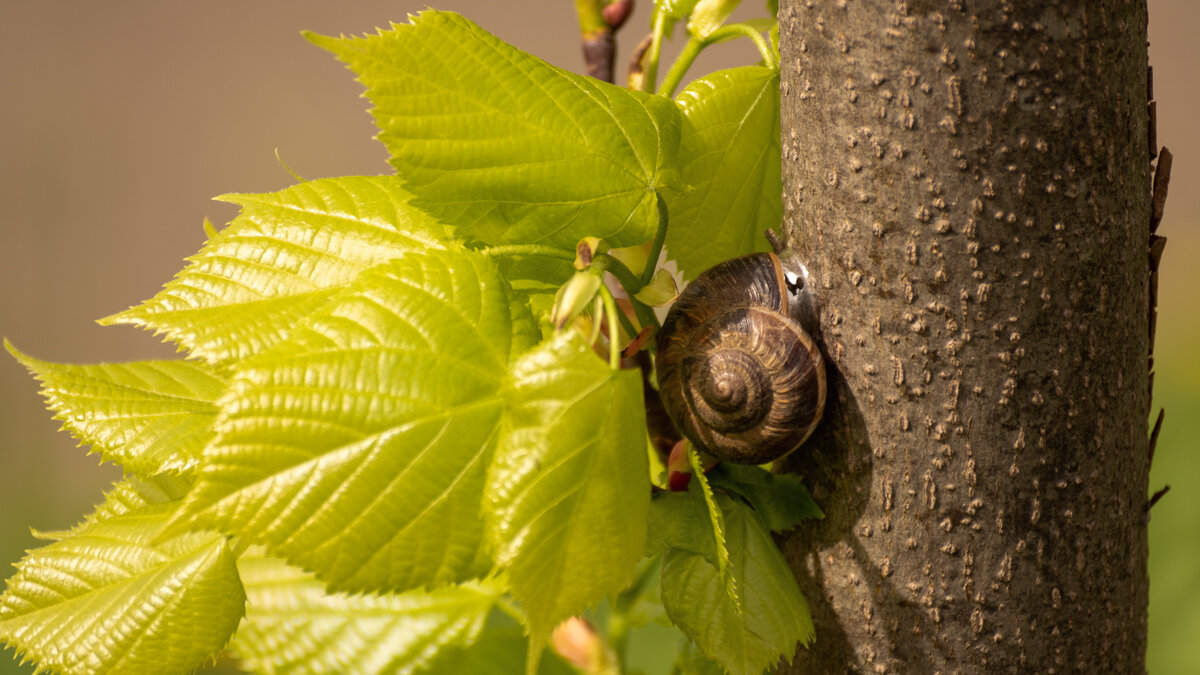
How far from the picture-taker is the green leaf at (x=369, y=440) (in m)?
0.28

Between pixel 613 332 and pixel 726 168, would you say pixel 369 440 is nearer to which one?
pixel 613 332

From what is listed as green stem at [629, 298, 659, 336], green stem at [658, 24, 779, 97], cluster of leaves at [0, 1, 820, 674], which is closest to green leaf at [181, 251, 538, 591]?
cluster of leaves at [0, 1, 820, 674]

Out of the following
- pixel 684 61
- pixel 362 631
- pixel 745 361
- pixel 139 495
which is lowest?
pixel 362 631

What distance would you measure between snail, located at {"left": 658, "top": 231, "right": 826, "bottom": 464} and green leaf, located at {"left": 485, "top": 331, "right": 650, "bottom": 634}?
2.3 inches

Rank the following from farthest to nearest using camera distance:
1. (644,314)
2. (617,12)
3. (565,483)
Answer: (617,12) < (644,314) < (565,483)

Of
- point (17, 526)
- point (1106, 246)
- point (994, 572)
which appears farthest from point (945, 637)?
point (17, 526)

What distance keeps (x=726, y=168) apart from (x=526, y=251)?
0.42ft

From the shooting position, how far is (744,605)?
1.18 feet

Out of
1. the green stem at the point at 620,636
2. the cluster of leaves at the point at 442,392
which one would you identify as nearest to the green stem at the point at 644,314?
the cluster of leaves at the point at 442,392

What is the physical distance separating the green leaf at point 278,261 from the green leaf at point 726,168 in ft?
0.44

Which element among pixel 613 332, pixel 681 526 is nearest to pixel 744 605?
pixel 681 526

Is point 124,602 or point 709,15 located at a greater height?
point 709,15

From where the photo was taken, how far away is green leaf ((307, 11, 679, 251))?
0.32m

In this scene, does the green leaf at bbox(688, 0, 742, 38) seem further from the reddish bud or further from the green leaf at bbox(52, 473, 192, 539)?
the green leaf at bbox(52, 473, 192, 539)
